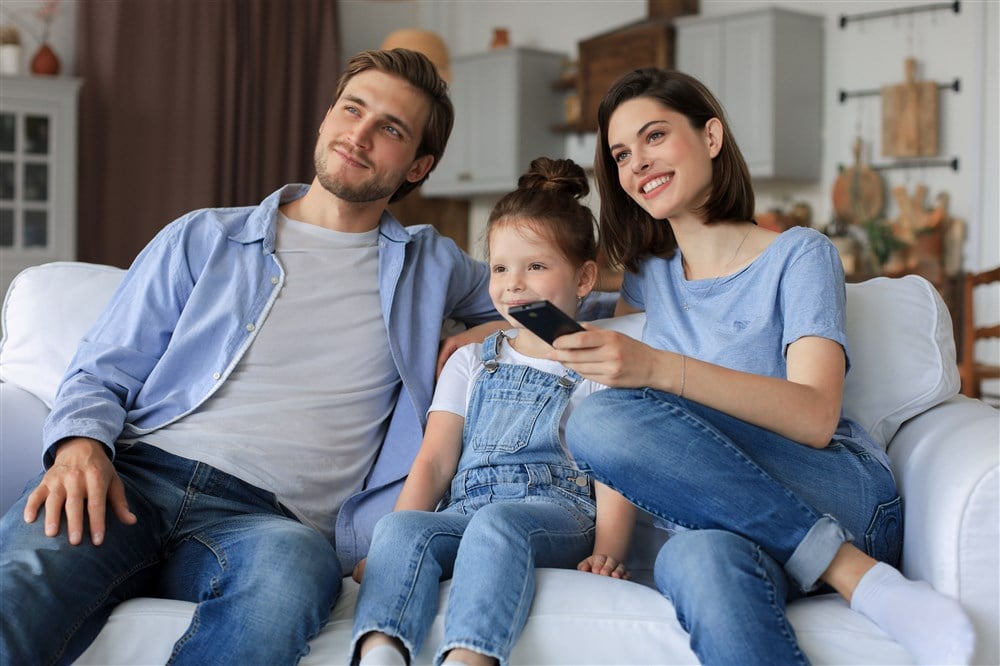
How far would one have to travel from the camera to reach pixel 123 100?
18.6 ft

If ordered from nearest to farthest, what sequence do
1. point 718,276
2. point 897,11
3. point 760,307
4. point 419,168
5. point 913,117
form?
point 760,307
point 718,276
point 419,168
point 913,117
point 897,11

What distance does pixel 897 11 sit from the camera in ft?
15.8

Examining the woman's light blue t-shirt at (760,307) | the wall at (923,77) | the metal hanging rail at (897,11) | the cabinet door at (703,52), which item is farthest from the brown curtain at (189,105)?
the woman's light blue t-shirt at (760,307)

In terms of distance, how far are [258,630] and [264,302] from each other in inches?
26.2

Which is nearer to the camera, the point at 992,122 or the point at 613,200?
the point at 613,200

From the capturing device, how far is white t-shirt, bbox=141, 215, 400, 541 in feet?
5.63

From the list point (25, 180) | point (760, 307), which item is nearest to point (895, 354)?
point (760, 307)

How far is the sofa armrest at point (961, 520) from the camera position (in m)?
Result: 1.36

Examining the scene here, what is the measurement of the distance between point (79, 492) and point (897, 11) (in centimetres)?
442

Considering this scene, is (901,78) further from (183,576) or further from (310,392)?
(183,576)

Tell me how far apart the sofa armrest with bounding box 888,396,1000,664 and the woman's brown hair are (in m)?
0.49

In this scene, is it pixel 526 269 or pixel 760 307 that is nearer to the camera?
pixel 760 307

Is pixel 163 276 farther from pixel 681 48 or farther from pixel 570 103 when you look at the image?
pixel 570 103

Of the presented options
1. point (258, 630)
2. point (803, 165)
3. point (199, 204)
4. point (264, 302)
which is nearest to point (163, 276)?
point (264, 302)
